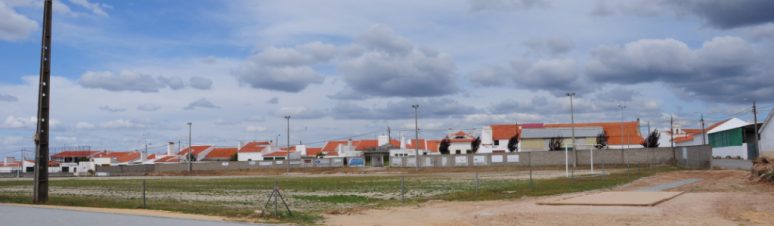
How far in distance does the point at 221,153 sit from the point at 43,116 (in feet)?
369

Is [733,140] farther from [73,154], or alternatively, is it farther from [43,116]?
[73,154]

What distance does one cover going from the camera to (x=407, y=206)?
79.3ft

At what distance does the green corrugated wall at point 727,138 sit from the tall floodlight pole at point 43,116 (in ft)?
231

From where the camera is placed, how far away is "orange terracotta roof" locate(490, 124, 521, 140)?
122625 millimetres

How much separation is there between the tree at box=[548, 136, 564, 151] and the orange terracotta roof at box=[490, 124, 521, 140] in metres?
14.3

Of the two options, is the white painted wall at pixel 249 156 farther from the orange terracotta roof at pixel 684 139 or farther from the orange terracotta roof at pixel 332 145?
the orange terracotta roof at pixel 684 139

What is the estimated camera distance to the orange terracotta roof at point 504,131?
123 metres

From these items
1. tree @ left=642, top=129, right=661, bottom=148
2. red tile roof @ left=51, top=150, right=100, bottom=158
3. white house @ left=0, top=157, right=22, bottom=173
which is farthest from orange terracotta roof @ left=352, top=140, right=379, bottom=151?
white house @ left=0, top=157, right=22, bottom=173

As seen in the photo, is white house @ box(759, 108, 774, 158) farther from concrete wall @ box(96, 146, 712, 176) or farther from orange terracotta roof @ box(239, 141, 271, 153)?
orange terracotta roof @ box(239, 141, 271, 153)

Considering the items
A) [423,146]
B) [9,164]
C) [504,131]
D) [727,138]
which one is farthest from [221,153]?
[727,138]

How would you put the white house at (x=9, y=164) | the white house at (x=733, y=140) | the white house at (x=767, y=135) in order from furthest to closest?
the white house at (x=9, y=164) → the white house at (x=733, y=140) → the white house at (x=767, y=135)

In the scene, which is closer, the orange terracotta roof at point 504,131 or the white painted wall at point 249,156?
the orange terracotta roof at point 504,131

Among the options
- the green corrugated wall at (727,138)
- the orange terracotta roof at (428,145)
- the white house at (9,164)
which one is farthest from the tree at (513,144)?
the white house at (9,164)

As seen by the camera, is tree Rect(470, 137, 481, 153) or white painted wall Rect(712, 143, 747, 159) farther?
tree Rect(470, 137, 481, 153)
